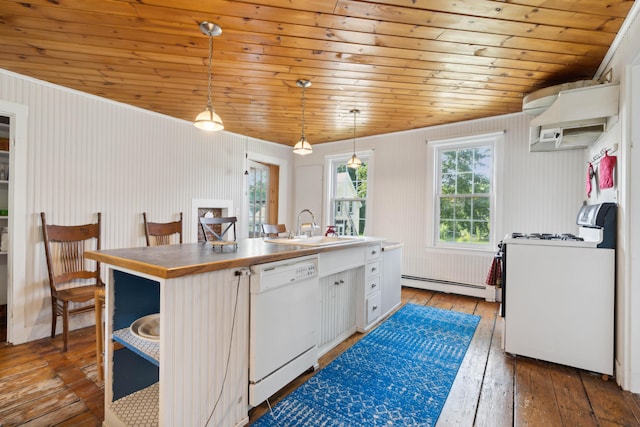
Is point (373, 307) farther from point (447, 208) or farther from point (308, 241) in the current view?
point (447, 208)

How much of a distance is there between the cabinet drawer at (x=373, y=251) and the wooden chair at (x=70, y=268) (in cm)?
242

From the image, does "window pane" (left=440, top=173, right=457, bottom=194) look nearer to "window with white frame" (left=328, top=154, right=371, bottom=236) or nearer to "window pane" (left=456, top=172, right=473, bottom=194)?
"window pane" (left=456, top=172, right=473, bottom=194)

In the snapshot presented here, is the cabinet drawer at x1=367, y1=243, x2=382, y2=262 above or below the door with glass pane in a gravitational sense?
below

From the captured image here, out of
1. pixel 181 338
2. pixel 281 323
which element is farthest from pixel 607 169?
pixel 181 338

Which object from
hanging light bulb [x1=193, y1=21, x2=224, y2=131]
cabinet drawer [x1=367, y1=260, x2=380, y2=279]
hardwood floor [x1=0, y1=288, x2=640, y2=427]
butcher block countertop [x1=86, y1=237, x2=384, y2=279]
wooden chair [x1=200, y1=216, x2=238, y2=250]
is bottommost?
hardwood floor [x1=0, y1=288, x2=640, y2=427]

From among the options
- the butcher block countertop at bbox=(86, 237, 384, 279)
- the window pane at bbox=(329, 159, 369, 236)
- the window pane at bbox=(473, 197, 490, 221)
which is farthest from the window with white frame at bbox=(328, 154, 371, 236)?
the butcher block countertop at bbox=(86, 237, 384, 279)

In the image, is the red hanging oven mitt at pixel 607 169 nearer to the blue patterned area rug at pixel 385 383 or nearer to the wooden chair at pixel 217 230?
the blue patterned area rug at pixel 385 383

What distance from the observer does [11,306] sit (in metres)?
2.65

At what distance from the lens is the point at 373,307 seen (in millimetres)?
3018

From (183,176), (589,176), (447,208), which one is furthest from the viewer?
(447,208)

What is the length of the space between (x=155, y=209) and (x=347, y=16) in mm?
3088

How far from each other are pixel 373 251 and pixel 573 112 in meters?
1.94

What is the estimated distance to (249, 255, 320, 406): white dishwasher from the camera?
166 cm

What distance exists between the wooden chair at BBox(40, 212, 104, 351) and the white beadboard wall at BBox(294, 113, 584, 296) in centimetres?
368
